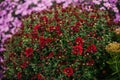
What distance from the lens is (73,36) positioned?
17.3 ft

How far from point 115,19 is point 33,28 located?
4.86 feet

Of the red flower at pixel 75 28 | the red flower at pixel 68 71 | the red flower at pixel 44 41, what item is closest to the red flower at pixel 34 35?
the red flower at pixel 44 41

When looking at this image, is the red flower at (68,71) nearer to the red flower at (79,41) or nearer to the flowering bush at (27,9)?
the red flower at (79,41)

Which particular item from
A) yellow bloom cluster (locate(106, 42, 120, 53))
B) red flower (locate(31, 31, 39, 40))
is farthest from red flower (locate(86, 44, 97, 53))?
red flower (locate(31, 31, 39, 40))

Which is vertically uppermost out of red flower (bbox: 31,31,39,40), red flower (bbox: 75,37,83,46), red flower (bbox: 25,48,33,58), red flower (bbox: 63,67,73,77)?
red flower (bbox: 31,31,39,40)

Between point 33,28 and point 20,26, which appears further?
point 20,26

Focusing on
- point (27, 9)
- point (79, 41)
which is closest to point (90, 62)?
point (79, 41)

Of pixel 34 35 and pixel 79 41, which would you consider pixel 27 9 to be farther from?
pixel 79 41

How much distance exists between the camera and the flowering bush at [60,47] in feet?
17.0

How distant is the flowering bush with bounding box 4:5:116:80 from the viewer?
5.17m

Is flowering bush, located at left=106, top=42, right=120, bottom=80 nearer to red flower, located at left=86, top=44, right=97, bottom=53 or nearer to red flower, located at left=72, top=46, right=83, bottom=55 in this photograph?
red flower, located at left=86, top=44, right=97, bottom=53

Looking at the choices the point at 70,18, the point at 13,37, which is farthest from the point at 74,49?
the point at 13,37

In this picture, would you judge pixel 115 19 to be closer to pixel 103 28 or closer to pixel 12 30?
pixel 103 28

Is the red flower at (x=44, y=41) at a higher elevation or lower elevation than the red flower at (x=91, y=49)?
higher
